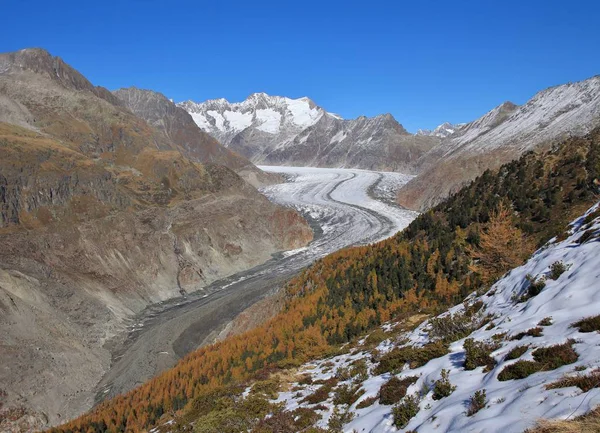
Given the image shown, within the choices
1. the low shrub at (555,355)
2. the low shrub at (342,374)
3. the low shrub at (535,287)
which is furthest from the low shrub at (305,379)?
the low shrub at (555,355)

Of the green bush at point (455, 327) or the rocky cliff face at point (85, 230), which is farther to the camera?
the rocky cliff face at point (85, 230)

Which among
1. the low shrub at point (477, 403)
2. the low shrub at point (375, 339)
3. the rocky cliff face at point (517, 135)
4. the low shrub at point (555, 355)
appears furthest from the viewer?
the rocky cliff face at point (517, 135)

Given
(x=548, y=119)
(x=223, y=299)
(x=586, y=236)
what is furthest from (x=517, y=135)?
(x=586, y=236)

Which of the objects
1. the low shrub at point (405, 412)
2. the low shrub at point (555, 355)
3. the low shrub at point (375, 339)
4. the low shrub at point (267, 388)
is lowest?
the low shrub at point (375, 339)

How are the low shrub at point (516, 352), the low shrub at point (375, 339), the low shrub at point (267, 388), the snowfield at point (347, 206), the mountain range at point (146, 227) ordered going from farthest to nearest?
the snowfield at point (347, 206)
the mountain range at point (146, 227)
the low shrub at point (375, 339)
the low shrub at point (267, 388)
the low shrub at point (516, 352)

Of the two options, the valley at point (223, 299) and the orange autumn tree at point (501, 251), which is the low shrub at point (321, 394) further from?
the valley at point (223, 299)

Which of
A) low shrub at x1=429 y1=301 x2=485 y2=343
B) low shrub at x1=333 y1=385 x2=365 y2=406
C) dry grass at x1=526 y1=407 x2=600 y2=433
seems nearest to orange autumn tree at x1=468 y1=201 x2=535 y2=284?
low shrub at x1=429 y1=301 x2=485 y2=343

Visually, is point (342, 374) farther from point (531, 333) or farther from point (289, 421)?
point (531, 333)
